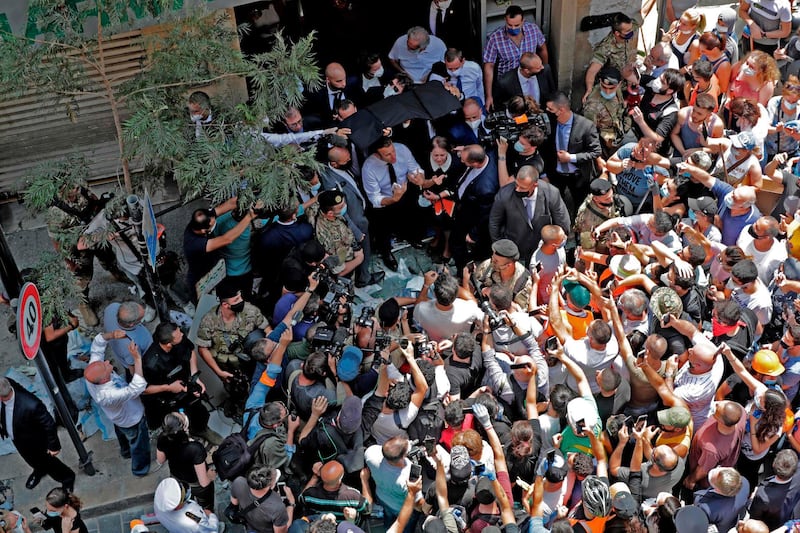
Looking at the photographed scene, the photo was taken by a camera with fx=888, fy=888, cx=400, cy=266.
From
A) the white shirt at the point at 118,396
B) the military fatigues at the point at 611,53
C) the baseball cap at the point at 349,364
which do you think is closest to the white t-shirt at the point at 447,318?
the baseball cap at the point at 349,364

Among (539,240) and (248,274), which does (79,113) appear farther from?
(539,240)

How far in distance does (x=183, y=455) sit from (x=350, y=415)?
50.7 inches

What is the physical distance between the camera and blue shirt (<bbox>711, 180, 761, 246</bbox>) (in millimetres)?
7844

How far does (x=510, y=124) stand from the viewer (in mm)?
8648

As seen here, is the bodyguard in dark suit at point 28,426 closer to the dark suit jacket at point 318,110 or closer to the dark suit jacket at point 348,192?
the dark suit jacket at point 348,192

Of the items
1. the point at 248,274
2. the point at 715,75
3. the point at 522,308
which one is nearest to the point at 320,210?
the point at 248,274

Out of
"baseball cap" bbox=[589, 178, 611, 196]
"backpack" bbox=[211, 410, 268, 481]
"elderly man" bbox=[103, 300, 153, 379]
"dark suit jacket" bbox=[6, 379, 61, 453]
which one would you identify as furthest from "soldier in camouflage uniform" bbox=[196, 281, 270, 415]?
"baseball cap" bbox=[589, 178, 611, 196]

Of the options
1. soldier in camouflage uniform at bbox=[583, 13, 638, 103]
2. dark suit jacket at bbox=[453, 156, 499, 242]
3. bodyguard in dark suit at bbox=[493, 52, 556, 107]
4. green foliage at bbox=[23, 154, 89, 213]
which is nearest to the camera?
green foliage at bbox=[23, 154, 89, 213]

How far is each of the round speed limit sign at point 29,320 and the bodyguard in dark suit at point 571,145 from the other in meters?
5.09

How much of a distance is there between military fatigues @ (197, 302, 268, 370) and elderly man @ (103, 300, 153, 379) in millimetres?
479

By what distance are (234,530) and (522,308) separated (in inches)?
120

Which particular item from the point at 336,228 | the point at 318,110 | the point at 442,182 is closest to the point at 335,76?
the point at 318,110

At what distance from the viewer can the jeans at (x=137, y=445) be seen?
751cm

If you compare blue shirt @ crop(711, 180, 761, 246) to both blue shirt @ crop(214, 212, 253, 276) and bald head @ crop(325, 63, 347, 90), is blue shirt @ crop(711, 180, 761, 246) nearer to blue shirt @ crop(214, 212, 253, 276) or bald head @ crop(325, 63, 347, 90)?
bald head @ crop(325, 63, 347, 90)
